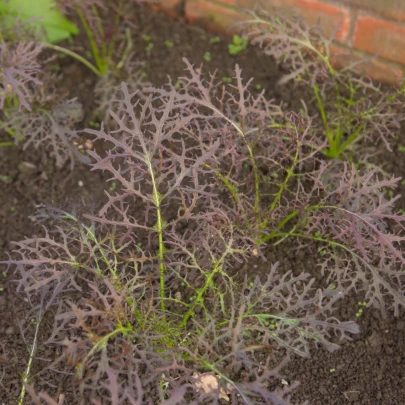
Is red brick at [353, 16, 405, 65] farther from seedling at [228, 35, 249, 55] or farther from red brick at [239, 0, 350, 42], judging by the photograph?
seedling at [228, 35, 249, 55]

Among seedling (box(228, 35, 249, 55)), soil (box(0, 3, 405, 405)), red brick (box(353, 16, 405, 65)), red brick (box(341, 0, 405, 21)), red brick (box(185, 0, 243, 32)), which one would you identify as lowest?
soil (box(0, 3, 405, 405))

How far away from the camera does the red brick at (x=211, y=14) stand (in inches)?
87.4

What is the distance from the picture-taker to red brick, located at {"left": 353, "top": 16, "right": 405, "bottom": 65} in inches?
74.4

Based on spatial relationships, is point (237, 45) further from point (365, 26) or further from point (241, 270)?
point (241, 270)

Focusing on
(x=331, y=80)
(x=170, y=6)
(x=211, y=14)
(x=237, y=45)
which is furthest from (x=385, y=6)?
(x=170, y=6)

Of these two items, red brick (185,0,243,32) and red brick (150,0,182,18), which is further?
red brick (150,0,182,18)

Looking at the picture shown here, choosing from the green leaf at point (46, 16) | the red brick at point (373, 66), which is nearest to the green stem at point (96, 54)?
the green leaf at point (46, 16)

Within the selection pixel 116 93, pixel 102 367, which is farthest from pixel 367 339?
pixel 116 93

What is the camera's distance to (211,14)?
227 cm

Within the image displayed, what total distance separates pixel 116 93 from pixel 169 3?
0.65 meters

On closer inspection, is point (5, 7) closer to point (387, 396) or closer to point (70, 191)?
point (70, 191)

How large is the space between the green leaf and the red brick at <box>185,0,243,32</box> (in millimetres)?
475

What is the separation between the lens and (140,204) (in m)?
1.74

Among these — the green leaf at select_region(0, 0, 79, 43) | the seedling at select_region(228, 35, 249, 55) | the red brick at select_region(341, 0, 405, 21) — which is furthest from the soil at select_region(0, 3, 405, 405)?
the red brick at select_region(341, 0, 405, 21)
